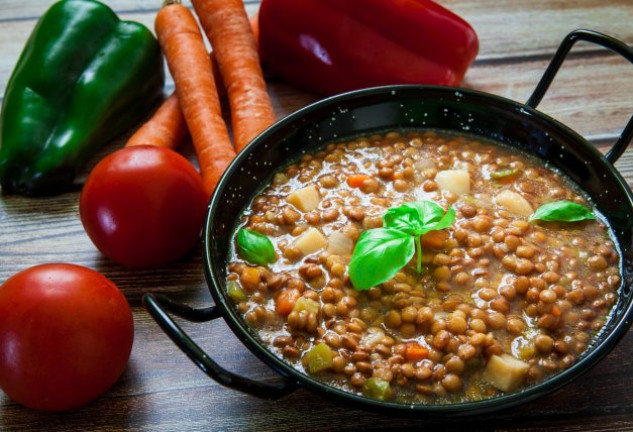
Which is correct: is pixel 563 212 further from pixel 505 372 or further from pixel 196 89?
pixel 196 89

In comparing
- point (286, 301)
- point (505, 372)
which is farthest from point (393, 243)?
point (505, 372)

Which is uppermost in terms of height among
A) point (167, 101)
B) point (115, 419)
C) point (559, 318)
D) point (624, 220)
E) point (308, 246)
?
point (624, 220)

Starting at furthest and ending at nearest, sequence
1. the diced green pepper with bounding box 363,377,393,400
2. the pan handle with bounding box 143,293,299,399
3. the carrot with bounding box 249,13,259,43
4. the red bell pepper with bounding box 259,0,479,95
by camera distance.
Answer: the carrot with bounding box 249,13,259,43 < the red bell pepper with bounding box 259,0,479,95 < the diced green pepper with bounding box 363,377,393,400 < the pan handle with bounding box 143,293,299,399

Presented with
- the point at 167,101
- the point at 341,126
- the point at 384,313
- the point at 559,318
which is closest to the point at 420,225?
the point at 384,313

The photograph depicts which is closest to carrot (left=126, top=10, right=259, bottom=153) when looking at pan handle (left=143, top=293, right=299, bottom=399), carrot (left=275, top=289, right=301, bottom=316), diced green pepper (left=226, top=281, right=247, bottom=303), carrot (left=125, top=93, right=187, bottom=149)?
carrot (left=125, top=93, right=187, bottom=149)

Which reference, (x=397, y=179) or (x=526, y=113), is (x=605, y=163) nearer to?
(x=526, y=113)

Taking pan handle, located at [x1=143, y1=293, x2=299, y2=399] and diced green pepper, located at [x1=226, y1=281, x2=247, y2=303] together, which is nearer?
pan handle, located at [x1=143, y1=293, x2=299, y2=399]

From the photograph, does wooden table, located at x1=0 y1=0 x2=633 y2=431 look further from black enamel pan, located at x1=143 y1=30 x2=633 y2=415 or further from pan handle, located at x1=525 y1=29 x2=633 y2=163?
pan handle, located at x1=525 y1=29 x2=633 y2=163
